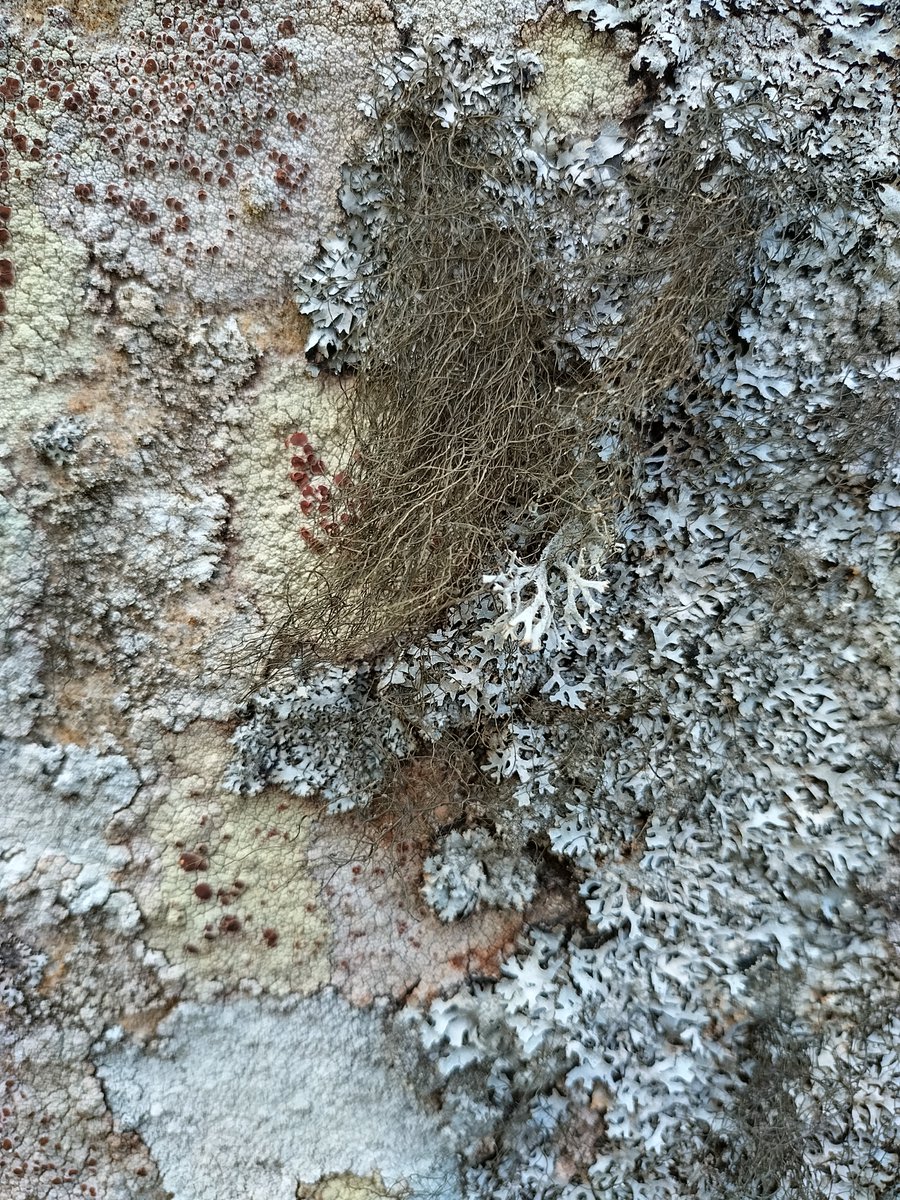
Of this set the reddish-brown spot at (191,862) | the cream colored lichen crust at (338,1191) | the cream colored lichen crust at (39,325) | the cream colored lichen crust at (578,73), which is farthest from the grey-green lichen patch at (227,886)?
the cream colored lichen crust at (578,73)

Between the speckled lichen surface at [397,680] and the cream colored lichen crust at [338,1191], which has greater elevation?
the speckled lichen surface at [397,680]

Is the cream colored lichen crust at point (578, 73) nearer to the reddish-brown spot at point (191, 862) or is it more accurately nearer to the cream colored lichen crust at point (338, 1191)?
the reddish-brown spot at point (191, 862)

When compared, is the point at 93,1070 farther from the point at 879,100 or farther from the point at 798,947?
the point at 879,100

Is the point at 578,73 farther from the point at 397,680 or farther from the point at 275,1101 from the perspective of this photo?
the point at 275,1101

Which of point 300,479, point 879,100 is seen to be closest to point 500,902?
point 300,479

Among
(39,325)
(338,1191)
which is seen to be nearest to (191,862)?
(338,1191)

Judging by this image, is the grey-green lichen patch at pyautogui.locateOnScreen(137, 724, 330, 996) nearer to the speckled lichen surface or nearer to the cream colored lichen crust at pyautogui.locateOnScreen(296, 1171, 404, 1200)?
the speckled lichen surface
